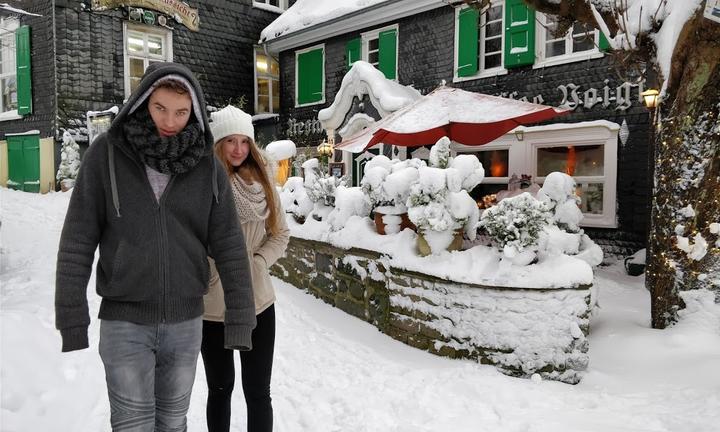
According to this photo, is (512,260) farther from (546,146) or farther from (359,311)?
(546,146)

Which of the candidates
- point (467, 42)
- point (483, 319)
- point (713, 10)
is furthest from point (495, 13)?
point (483, 319)

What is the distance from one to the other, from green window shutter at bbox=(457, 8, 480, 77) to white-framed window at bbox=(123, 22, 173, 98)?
358 inches

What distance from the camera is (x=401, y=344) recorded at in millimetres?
4605

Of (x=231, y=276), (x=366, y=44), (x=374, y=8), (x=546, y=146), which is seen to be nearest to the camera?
(x=231, y=276)

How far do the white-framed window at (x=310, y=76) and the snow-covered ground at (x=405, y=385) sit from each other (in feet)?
32.4

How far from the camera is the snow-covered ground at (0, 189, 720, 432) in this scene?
9.80 feet

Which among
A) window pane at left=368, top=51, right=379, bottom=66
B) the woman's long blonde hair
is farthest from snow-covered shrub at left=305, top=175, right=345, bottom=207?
window pane at left=368, top=51, right=379, bottom=66

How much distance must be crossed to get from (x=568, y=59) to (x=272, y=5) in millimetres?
11596

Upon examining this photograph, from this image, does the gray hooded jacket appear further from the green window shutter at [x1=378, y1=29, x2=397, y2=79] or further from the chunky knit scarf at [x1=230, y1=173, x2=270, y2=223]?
the green window shutter at [x1=378, y1=29, x2=397, y2=79]

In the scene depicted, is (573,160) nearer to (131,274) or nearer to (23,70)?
(131,274)

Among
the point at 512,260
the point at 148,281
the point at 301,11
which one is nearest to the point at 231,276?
the point at 148,281

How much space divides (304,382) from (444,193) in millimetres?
Result: 1998

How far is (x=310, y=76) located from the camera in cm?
1395

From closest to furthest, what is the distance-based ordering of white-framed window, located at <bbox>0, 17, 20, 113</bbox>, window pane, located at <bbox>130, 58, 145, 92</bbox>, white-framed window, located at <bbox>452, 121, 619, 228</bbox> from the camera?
white-framed window, located at <bbox>452, 121, 619, 228</bbox>
window pane, located at <bbox>130, 58, 145, 92</bbox>
white-framed window, located at <bbox>0, 17, 20, 113</bbox>
